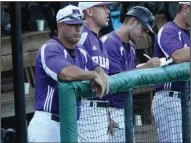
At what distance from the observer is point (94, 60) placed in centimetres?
445

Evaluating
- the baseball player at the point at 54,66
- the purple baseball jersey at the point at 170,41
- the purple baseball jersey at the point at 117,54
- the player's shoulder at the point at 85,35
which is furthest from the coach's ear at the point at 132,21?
the baseball player at the point at 54,66

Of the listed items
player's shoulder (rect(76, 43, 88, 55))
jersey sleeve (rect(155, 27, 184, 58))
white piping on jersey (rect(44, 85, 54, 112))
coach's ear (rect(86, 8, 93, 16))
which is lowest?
white piping on jersey (rect(44, 85, 54, 112))

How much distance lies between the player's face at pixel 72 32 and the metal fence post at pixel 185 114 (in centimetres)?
72

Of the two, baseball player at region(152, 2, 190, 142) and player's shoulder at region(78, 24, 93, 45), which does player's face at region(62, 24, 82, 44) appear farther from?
baseball player at region(152, 2, 190, 142)

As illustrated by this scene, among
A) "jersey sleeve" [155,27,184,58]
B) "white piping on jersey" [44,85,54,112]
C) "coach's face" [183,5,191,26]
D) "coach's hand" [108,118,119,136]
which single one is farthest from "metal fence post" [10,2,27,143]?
"coach's face" [183,5,191,26]

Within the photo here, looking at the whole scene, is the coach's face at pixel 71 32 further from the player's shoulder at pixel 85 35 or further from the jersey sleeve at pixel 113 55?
the jersey sleeve at pixel 113 55

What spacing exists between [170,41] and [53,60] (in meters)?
1.38

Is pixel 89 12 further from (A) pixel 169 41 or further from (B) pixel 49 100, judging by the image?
(B) pixel 49 100

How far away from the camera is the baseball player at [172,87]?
4281 mm

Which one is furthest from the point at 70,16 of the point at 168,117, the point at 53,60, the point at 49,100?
the point at 168,117

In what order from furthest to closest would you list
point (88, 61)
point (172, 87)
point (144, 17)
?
1. point (144, 17)
2. point (172, 87)
3. point (88, 61)

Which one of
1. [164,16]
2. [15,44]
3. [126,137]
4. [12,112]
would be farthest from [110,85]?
[164,16]

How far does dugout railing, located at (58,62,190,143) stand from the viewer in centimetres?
314

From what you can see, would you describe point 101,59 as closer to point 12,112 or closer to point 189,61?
point 189,61
